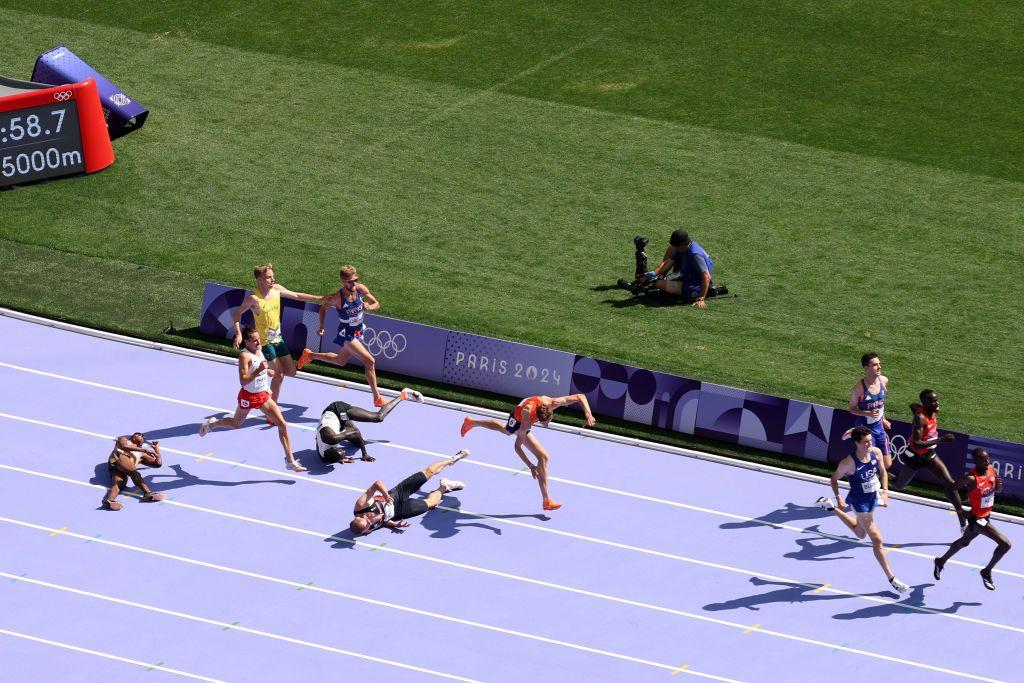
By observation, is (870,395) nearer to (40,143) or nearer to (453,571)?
(453,571)

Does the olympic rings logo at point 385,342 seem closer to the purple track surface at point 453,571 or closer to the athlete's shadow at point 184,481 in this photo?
the purple track surface at point 453,571

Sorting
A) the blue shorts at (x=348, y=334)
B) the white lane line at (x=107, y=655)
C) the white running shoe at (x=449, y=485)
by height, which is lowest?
the white lane line at (x=107, y=655)

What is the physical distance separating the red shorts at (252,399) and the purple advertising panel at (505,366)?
4.16 m

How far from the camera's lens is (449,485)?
62.1 feet

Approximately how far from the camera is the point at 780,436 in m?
20.4

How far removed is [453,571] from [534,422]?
2239mm

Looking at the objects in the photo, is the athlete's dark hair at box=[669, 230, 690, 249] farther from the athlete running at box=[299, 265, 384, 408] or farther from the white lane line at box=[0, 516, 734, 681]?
the white lane line at box=[0, 516, 734, 681]

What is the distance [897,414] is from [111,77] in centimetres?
2093

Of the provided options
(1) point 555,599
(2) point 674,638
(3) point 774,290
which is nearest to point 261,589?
(1) point 555,599

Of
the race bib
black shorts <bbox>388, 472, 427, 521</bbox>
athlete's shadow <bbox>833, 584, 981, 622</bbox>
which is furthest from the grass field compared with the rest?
black shorts <bbox>388, 472, 427, 521</bbox>

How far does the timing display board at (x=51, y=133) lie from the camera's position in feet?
91.9

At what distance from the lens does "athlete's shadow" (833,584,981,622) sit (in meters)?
16.8

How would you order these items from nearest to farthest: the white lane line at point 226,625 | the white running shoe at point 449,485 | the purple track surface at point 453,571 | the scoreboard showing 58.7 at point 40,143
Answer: the white lane line at point 226,625
the purple track surface at point 453,571
the white running shoe at point 449,485
the scoreboard showing 58.7 at point 40,143

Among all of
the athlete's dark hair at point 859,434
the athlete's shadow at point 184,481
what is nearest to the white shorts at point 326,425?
the athlete's shadow at point 184,481
